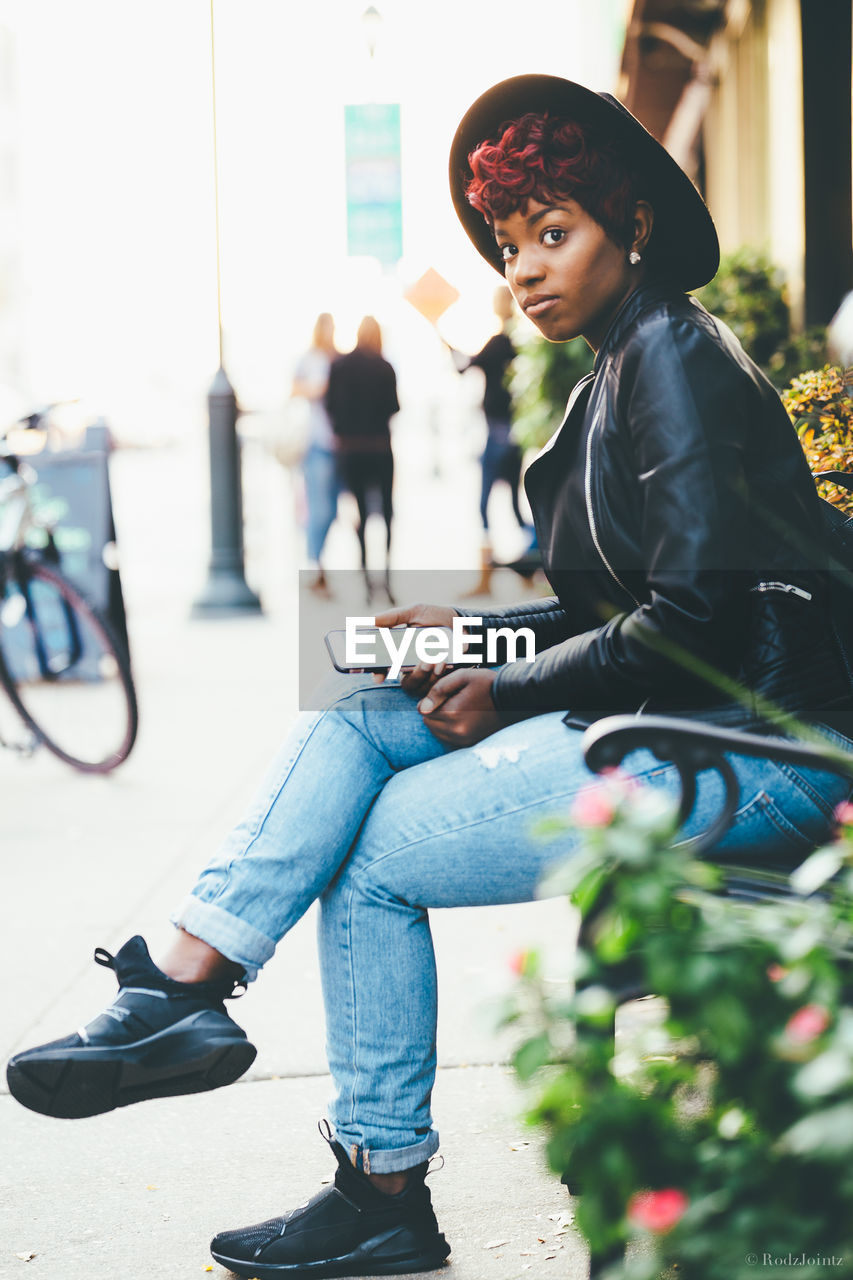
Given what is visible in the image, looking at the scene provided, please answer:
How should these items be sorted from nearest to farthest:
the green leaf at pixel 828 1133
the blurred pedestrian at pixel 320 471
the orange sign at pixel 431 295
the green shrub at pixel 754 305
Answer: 1. the green leaf at pixel 828 1133
2. the green shrub at pixel 754 305
3. the blurred pedestrian at pixel 320 471
4. the orange sign at pixel 431 295

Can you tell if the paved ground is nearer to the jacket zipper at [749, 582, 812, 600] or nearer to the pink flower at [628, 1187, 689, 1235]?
the pink flower at [628, 1187, 689, 1235]

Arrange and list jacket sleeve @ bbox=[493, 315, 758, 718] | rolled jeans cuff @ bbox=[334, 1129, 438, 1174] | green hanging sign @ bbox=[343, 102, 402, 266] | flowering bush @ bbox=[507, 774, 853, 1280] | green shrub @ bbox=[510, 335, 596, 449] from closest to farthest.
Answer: flowering bush @ bbox=[507, 774, 853, 1280], jacket sleeve @ bbox=[493, 315, 758, 718], rolled jeans cuff @ bbox=[334, 1129, 438, 1174], green shrub @ bbox=[510, 335, 596, 449], green hanging sign @ bbox=[343, 102, 402, 266]

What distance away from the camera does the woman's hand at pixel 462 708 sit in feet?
7.11

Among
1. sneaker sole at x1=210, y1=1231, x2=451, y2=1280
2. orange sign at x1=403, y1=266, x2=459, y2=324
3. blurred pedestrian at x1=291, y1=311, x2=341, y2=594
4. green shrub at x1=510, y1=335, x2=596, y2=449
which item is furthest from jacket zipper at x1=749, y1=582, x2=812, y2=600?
orange sign at x1=403, y1=266, x2=459, y2=324

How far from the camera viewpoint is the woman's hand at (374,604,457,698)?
2.28m

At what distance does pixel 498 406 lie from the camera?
10391 mm

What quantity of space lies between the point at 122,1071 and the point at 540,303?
1258mm

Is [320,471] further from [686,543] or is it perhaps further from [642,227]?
[686,543]

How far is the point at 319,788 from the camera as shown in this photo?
209cm

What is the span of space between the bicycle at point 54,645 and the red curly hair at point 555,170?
3415mm

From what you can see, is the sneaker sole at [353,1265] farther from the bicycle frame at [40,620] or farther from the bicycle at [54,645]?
the bicycle frame at [40,620]

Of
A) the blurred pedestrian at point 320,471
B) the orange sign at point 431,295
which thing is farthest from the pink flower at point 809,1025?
the orange sign at point 431,295

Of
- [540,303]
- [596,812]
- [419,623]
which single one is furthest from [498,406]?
[596,812]

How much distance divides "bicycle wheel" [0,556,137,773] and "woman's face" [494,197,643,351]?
3.44 metres
